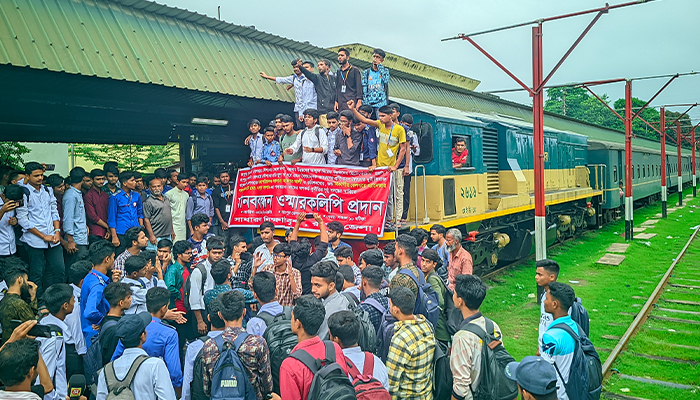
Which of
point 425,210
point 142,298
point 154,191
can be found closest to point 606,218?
→ point 425,210

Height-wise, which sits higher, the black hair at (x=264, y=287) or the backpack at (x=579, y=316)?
the black hair at (x=264, y=287)

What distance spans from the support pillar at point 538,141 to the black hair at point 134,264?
703 centimetres

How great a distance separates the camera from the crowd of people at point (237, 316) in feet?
10.8

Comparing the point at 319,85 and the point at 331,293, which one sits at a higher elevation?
the point at 319,85

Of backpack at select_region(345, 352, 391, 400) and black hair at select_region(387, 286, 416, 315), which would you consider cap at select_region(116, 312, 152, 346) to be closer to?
backpack at select_region(345, 352, 391, 400)

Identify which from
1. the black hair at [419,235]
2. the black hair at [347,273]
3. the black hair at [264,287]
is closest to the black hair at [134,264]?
the black hair at [264,287]

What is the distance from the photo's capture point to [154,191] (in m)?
7.91

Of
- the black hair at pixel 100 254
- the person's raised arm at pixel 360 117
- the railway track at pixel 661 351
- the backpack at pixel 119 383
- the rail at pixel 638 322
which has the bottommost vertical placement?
the railway track at pixel 661 351

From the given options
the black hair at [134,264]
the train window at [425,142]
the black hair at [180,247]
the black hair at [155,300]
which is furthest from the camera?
the train window at [425,142]

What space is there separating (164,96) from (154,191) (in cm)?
205

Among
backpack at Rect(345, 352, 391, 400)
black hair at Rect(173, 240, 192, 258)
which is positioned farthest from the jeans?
backpack at Rect(345, 352, 391, 400)

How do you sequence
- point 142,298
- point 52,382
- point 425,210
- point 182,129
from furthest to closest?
1. point 182,129
2. point 425,210
3. point 142,298
4. point 52,382

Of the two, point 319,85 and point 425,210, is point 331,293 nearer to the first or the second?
point 425,210

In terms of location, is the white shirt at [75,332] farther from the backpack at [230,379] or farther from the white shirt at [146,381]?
the backpack at [230,379]
